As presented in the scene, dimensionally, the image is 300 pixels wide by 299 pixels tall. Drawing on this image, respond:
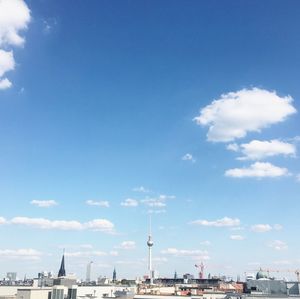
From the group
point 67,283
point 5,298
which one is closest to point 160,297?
point 5,298

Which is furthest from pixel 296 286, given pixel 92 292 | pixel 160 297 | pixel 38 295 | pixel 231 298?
pixel 38 295

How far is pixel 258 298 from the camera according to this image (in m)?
116

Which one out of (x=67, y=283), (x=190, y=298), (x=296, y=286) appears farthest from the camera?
(x=67, y=283)

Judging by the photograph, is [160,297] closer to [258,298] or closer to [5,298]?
[258,298]

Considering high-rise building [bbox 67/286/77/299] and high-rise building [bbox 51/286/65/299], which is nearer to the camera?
high-rise building [bbox 51/286/65/299]

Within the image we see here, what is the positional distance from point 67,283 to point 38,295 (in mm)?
58751

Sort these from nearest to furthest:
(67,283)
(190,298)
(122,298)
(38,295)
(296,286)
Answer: (38,295) < (190,298) < (122,298) < (296,286) < (67,283)

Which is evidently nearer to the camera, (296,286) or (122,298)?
(122,298)

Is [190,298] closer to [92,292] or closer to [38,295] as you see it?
[38,295]

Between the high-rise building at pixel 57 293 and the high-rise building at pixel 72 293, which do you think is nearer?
the high-rise building at pixel 57 293

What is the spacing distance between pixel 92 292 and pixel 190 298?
69.6 m

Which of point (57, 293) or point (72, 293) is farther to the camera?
point (72, 293)

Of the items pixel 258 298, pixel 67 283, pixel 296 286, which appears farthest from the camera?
pixel 67 283

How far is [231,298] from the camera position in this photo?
13612cm
